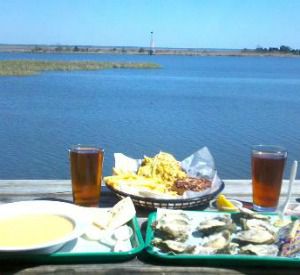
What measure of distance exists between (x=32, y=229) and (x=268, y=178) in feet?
3.00

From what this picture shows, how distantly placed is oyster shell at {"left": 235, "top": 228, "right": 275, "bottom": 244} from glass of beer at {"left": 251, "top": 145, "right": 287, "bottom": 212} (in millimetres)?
427

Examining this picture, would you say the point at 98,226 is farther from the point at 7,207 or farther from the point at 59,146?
the point at 59,146

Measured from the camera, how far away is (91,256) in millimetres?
1476

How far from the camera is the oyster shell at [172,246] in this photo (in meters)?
1.50

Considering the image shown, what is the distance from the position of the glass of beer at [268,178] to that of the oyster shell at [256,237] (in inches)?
16.8

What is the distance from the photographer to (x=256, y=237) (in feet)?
5.11

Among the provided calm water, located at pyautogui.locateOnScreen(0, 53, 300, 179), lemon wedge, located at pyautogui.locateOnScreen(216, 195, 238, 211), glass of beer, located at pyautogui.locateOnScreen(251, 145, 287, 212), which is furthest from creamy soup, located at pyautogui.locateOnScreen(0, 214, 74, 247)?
calm water, located at pyautogui.locateOnScreen(0, 53, 300, 179)

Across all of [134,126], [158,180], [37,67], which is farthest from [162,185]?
[37,67]

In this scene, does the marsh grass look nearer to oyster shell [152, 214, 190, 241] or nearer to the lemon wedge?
the lemon wedge

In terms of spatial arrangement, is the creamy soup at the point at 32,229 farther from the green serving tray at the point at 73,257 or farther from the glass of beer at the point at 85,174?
the glass of beer at the point at 85,174

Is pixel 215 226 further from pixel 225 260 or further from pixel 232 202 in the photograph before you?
pixel 232 202

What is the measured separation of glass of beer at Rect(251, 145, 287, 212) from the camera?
6.58ft

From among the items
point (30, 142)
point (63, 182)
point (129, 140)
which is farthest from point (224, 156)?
point (63, 182)

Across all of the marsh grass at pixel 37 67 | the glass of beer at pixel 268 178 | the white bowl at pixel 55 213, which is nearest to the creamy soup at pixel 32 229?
the white bowl at pixel 55 213
